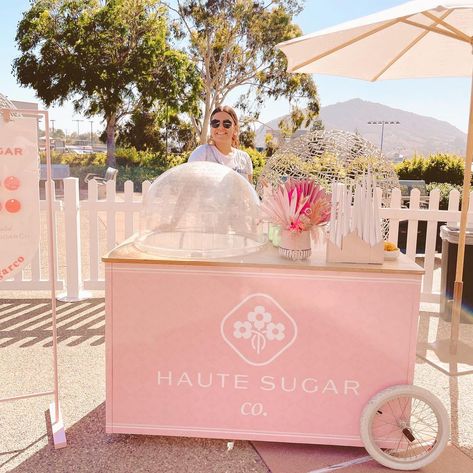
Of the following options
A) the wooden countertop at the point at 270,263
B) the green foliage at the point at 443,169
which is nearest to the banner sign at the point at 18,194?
the wooden countertop at the point at 270,263

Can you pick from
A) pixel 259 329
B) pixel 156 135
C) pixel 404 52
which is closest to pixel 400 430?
pixel 259 329

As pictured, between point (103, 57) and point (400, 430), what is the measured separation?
92.3 ft

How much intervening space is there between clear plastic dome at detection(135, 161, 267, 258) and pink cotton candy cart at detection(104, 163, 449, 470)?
13mm

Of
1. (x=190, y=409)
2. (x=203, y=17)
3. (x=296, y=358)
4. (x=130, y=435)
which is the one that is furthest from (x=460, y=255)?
(x=203, y=17)

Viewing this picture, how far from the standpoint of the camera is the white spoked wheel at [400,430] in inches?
102

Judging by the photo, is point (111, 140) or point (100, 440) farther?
point (111, 140)

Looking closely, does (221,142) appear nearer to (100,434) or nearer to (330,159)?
(330,159)

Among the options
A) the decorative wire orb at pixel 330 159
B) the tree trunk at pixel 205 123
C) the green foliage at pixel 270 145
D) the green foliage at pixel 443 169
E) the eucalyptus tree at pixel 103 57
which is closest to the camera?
the decorative wire orb at pixel 330 159

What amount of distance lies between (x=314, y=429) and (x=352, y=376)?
37 centimetres

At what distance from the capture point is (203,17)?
94.5 ft

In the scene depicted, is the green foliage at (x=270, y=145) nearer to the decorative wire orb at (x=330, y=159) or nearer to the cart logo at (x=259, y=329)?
the decorative wire orb at (x=330, y=159)

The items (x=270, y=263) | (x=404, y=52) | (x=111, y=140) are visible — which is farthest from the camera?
(x=111, y=140)

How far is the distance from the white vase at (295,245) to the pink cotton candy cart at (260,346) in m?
0.06

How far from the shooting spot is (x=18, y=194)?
Result: 2.84m
